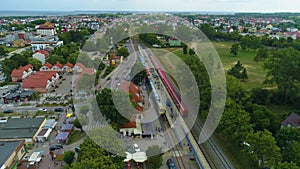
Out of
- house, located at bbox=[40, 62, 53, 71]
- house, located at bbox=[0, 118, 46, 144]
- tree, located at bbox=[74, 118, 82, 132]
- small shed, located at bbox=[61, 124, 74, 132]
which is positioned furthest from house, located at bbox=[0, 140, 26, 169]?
house, located at bbox=[40, 62, 53, 71]

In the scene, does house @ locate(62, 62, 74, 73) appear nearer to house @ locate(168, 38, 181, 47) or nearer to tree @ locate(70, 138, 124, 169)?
tree @ locate(70, 138, 124, 169)

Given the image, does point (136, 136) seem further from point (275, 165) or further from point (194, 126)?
point (275, 165)

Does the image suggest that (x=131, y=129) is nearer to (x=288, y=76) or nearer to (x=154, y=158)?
(x=154, y=158)

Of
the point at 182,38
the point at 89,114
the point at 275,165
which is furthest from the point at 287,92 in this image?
the point at 182,38

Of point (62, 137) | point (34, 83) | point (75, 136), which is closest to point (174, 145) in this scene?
point (75, 136)

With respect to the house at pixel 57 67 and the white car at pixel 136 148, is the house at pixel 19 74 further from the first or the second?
the white car at pixel 136 148

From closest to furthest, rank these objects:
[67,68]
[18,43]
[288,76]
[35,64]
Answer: [288,76], [67,68], [35,64], [18,43]
